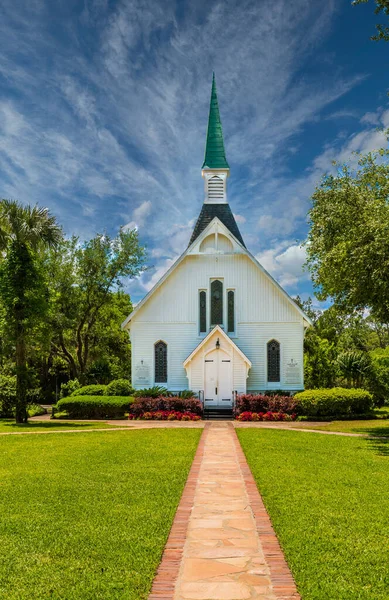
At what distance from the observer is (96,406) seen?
24203 millimetres

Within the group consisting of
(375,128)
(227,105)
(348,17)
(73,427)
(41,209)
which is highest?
(227,105)

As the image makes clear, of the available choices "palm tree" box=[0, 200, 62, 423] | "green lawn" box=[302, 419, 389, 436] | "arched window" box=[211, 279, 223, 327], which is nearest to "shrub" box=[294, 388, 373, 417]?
"green lawn" box=[302, 419, 389, 436]

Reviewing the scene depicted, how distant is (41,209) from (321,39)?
1415cm

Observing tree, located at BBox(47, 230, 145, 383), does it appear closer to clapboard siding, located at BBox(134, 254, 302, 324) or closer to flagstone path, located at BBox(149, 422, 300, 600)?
clapboard siding, located at BBox(134, 254, 302, 324)

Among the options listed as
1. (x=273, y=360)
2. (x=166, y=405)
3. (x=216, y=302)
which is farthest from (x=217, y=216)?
(x=166, y=405)

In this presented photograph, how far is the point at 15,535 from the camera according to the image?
6.48 metres

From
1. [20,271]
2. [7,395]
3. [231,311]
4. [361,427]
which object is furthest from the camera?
[231,311]

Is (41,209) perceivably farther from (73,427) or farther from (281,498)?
(281,498)

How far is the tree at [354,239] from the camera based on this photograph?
50.5ft

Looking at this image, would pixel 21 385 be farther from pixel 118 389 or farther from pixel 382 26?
pixel 382 26

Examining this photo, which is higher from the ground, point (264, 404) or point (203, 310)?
point (203, 310)

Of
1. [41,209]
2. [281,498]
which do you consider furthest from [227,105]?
[281,498]

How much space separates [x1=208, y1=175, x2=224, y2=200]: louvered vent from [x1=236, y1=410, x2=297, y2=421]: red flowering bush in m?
13.8

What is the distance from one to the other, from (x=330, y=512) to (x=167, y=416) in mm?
16363
